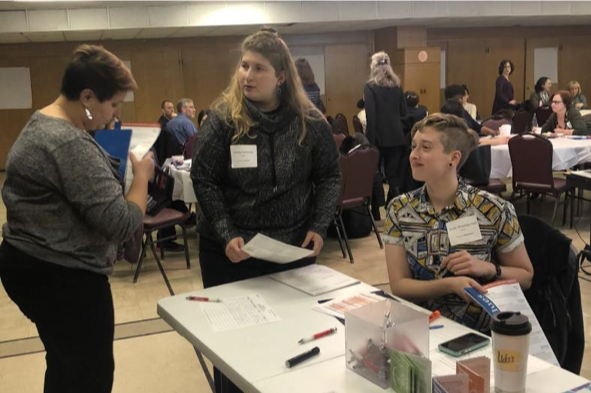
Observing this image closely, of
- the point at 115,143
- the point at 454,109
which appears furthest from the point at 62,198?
the point at 454,109

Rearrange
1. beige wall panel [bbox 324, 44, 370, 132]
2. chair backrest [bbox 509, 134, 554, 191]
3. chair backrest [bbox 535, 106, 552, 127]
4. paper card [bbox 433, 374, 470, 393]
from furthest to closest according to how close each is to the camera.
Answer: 1. beige wall panel [bbox 324, 44, 370, 132]
2. chair backrest [bbox 535, 106, 552, 127]
3. chair backrest [bbox 509, 134, 554, 191]
4. paper card [bbox 433, 374, 470, 393]

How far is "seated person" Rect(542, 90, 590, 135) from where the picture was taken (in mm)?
6516

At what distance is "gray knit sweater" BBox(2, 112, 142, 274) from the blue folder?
0.24 feet

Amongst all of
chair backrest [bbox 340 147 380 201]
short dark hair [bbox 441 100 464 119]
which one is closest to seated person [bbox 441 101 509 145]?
short dark hair [bbox 441 100 464 119]

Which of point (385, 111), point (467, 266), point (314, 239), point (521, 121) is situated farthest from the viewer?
point (521, 121)

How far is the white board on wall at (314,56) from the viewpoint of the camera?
1266cm

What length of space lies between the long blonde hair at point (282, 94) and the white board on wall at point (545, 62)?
513 inches

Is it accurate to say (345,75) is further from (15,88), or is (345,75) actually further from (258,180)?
(258,180)

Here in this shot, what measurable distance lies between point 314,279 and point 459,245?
1.58 feet

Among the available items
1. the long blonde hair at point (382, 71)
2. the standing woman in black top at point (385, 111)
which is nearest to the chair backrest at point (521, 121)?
the standing woman in black top at point (385, 111)

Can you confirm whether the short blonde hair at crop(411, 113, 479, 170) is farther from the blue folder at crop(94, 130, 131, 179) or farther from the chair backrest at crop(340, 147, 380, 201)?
the chair backrest at crop(340, 147, 380, 201)

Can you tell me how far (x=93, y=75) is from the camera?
1.59 meters

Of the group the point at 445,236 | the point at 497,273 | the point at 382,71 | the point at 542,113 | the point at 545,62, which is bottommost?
the point at 497,273

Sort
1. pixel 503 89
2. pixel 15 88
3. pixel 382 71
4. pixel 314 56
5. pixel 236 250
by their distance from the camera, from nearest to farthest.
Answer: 1. pixel 236 250
2. pixel 382 71
3. pixel 503 89
4. pixel 15 88
5. pixel 314 56
